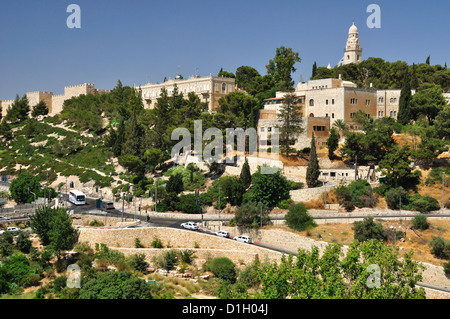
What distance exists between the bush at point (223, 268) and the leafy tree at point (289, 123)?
72.2 ft

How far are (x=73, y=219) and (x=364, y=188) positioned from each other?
91.0 feet

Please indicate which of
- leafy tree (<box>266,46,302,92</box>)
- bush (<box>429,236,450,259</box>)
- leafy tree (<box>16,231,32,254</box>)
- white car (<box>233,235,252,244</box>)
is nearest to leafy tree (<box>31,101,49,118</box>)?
leafy tree (<box>266,46,302,92</box>)

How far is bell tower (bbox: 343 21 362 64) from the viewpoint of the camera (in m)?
102

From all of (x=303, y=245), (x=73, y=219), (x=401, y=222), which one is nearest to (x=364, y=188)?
(x=401, y=222)

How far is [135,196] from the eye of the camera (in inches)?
2224

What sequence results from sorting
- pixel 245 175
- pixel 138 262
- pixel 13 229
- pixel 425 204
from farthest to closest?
1. pixel 245 175
2. pixel 425 204
3. pixel 13 229
4. pixel 138 262

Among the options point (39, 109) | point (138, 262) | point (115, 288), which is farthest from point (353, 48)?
point (115, 288)

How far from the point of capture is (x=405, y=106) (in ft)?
207

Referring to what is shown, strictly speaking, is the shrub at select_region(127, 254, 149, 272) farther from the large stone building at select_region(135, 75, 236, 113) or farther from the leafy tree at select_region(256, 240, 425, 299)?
the large stone building at select_region(135, 75, 236, 113)

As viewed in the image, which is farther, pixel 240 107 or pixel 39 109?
pixel 39 109

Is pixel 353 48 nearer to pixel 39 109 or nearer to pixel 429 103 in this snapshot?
pixel 429 103

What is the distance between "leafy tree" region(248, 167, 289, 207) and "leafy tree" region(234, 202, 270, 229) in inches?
148

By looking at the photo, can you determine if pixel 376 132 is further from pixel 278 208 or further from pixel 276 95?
pixel 276 95

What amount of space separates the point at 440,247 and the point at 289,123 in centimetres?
2721
